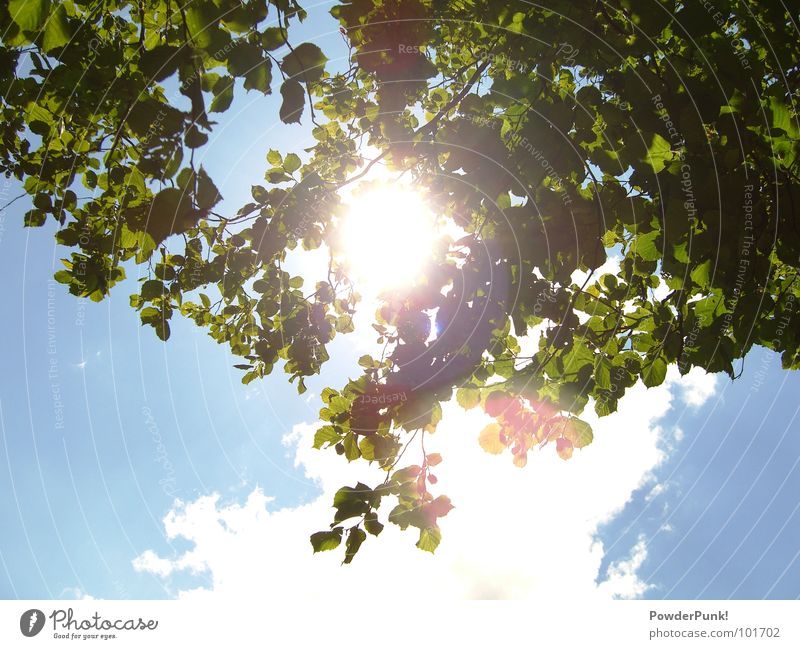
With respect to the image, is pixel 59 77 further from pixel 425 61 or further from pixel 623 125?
pixel 623 125

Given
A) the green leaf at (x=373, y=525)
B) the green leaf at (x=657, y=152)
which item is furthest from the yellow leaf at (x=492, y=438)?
the green leaf at (x=657, y=152)

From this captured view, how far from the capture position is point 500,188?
3426 millimetres

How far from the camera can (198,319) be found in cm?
554

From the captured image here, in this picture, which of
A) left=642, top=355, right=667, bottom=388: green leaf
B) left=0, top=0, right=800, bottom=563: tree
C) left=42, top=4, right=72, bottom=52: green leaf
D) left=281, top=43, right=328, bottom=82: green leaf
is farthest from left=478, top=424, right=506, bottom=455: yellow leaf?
left=42, top=4, right=72, bottom=52: green leaf

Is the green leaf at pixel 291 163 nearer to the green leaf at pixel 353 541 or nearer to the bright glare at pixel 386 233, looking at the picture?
the bright glare at pixel 386 233

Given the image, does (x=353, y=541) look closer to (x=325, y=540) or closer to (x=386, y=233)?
(x=325, y=540)

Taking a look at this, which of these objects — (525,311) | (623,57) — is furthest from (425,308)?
(623,57)

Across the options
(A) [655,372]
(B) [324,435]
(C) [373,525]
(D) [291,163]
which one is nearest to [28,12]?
(D) [291,163]

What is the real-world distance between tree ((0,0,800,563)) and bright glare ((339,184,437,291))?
1.35ft

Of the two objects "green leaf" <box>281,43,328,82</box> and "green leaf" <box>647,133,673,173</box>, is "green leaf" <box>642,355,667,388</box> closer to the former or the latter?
"green leaf" <box>647,133,673,173</box>

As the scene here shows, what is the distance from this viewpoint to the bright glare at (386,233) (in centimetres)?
460

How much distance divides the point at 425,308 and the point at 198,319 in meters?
3.23

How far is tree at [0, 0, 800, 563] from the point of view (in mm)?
2859

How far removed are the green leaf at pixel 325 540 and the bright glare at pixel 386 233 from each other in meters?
2.26
